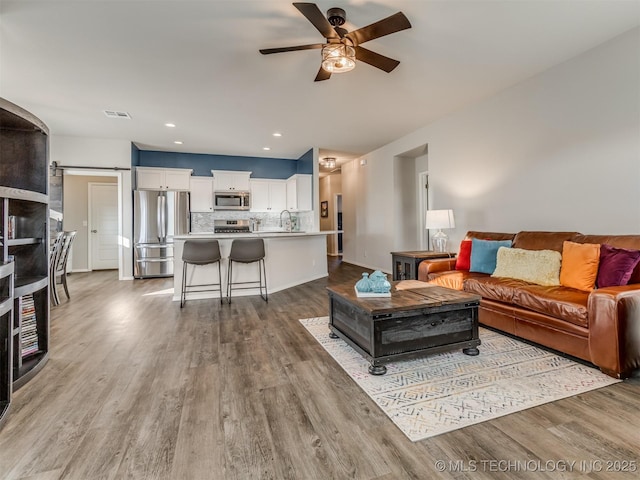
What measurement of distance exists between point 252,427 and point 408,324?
1243 millimetres

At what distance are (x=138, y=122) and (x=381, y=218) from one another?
4931mm

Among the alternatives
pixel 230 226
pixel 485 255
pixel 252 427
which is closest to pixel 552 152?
pixel 485 255

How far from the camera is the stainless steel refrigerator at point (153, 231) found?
6.34m

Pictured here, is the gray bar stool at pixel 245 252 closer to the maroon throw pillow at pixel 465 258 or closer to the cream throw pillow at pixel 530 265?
the maroon throw pillow at pixel 465 258

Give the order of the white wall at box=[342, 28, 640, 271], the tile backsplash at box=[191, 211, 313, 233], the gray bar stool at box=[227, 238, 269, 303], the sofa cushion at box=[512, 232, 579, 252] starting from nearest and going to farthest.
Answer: the white wall at box=[342, 28, 640, 271] < the sofa cushion at box=[512, 232, 579, 252] < the gray bar stool at box=[227, 238, 269, 303] < the tile backsplash at box=[191, 211, 313, 233]

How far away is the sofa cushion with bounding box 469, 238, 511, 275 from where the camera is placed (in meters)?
3.54

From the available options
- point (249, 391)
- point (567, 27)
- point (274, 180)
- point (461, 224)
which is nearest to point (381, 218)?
point (461, 224)

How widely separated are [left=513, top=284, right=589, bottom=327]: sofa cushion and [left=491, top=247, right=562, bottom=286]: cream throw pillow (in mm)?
190

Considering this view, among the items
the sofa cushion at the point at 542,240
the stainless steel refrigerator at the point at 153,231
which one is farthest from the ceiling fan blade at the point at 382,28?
the stainless steel refrigerator at the point at 153,231

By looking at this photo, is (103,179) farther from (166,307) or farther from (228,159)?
(166,307)

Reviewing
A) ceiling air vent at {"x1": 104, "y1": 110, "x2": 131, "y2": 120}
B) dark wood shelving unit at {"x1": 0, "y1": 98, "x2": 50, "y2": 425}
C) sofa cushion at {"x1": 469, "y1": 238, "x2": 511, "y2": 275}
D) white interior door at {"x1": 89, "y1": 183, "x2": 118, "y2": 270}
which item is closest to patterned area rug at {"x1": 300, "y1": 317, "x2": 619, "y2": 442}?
sofa cushion at {"x1": 469, "y1": 238, "x2": 511, "y2": 275}

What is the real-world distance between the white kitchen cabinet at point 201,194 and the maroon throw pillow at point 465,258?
5509mm

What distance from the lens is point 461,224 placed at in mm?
4848

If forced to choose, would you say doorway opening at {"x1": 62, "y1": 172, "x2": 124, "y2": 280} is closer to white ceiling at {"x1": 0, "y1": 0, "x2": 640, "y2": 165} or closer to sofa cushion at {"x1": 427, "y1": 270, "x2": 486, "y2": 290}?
white ceiling at {"x1": 0, "y1": 0, "x2": 640, "y2": 165}
